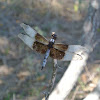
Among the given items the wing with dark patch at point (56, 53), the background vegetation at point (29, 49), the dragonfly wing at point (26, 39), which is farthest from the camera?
the background vegetation at point (29, 49)

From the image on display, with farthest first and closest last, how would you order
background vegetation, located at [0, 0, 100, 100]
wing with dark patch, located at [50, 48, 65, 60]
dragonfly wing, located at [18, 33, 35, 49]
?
background vegetation, located at [0, 0, 100, 100] < dragonfly wing, located at [18, 33, 35, 49] < wing with dark patch, located at [50, 48, 65, 60]

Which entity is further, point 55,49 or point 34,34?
point 34,34

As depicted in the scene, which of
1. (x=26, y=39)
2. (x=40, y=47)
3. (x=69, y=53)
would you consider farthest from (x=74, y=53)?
(x=26, y=39)

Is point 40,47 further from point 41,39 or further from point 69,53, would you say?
point 69,53

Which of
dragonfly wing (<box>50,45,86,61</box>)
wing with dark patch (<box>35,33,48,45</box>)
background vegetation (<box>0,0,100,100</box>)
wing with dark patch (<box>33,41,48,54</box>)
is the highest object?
background vegetation (<box>0,0,100,100</box>)

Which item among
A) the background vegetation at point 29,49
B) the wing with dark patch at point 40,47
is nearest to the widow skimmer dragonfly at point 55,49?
the wing with dark patch at point 40,47

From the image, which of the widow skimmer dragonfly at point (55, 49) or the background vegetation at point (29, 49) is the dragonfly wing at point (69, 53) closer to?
the widow skimmer dragonfly at point (55, 49)

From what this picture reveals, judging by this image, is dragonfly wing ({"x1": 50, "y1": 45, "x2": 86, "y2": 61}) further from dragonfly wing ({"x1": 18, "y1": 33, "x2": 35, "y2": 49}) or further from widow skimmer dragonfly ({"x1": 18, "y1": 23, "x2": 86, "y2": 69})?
dragonfly wing ({"x1": 18, "y1": 33, "x2": 35, "y2": 49})

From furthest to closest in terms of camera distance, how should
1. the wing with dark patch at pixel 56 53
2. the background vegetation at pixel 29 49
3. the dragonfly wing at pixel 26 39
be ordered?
the background vegetation at pixel 29 49 → the dragonfly wing at pixel 26 39 → the wing with dark patch at pixel 56 53

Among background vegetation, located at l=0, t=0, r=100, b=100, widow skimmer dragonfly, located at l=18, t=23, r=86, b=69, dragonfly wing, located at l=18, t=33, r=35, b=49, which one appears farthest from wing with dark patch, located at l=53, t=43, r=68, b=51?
background vegetation, located at l=0, t=0, r=100, b=100

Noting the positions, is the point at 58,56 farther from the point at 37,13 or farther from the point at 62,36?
the point at 37,13

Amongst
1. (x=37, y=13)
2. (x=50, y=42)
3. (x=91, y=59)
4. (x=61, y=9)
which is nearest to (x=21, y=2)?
(x=37, y=13)
